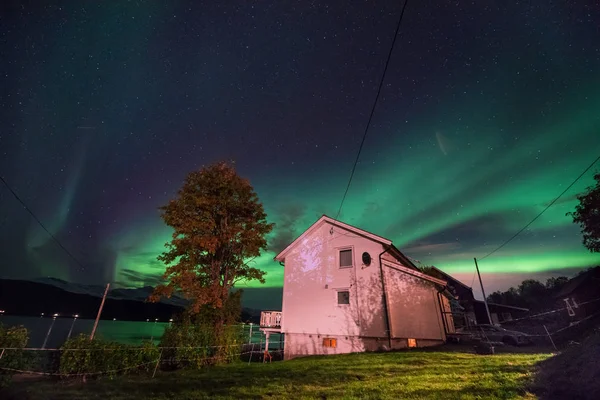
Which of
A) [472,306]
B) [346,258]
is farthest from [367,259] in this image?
[472,306]

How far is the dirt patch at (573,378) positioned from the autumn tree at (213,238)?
15978mm

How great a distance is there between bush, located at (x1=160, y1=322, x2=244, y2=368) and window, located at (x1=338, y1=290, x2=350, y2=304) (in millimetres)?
8102

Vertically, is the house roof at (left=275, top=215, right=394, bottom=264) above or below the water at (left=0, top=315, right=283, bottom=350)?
above

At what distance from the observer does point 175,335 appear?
15.5 metres

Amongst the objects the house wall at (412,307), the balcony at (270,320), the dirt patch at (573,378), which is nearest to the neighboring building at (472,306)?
the house wall at (412,307)

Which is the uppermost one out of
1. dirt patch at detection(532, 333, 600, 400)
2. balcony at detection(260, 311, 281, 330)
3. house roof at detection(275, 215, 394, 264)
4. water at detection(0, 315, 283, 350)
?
house roof at detection(275, 215, 394, 264)

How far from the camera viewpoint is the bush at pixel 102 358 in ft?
37.6

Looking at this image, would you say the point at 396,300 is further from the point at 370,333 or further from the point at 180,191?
the point at 180,191

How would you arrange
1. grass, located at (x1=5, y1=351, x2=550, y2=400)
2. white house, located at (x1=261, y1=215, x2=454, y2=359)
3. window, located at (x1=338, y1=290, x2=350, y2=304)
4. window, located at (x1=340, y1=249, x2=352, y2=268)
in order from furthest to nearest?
window, located at (x1=340, y1=249, x2=352, y2=268)
window, located at (x1=338, y1=290, x2=350, y2=304)
white house, located at (x1=261, y1=215, x2=454, y2=359)
grass, located at (x1=5, y1=351, x2=550, y2=400)

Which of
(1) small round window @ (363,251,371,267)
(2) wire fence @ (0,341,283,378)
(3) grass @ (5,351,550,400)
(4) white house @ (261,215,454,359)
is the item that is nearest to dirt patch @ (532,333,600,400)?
(3) grass @ (5,351,550,400)

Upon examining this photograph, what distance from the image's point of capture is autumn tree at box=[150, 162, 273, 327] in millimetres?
17297

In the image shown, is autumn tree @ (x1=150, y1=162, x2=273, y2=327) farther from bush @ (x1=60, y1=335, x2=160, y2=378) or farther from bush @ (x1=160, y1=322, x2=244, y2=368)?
bush @ (x1=60, y1=335, x2=160, y2=378)

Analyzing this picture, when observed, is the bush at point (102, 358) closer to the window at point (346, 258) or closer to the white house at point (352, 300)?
the white house at point (352, 300)

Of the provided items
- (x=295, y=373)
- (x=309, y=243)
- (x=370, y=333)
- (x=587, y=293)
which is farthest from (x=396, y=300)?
(x=587, y=293)
